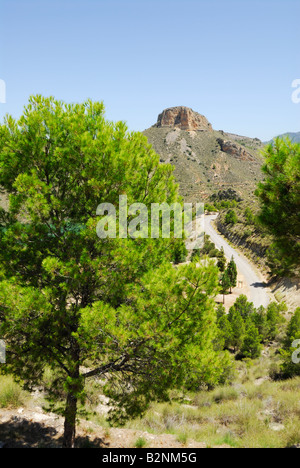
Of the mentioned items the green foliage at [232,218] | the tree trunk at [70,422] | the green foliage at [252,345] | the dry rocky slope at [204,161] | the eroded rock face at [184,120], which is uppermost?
the eroded rock face at [184,120]

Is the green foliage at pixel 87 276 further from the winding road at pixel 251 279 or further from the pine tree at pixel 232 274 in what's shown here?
the pine tree at pixel 232 274

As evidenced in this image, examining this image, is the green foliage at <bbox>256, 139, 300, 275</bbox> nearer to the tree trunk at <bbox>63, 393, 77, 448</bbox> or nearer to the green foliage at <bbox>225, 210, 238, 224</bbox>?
the tree trunk at <bbox>63, 393, 77, 448</bbox>

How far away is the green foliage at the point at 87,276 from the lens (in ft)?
14.9

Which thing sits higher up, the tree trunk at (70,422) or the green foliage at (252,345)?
the tree trunk at (70,422)

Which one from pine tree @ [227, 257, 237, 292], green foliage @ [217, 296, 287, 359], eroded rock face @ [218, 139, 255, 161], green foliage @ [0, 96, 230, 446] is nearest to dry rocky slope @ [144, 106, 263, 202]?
eroded rock face @ [218, 139, 255, 161]

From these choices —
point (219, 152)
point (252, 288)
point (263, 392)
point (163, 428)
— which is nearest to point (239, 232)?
point (252, 288)

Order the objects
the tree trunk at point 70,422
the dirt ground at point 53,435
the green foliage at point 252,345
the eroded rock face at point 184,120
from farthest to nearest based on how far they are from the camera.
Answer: the eroded rock face at point 184,120 → the green foliage at point 252,345 → the dirt ground at point 53,435 → the tree trunk at point 70,422

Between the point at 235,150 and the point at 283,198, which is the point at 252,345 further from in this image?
the point at 235,150

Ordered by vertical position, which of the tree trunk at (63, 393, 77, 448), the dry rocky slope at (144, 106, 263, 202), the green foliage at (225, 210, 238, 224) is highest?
the dry rocky slope at (144, 106, 263, 202)

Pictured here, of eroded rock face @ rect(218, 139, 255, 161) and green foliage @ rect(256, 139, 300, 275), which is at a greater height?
eroded rock face @ rect(218, 139, 255, 161)

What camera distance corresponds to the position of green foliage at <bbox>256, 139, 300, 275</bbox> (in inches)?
200

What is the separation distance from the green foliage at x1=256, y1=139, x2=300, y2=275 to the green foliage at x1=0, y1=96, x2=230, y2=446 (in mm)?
2070

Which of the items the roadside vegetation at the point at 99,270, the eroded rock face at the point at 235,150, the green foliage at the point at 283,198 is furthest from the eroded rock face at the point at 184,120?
the roadside vegetation at the point at 99,270
